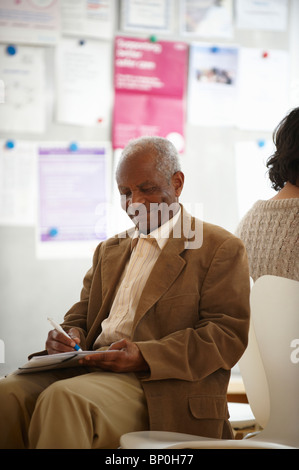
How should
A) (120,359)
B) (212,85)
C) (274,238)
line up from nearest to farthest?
(120,359), (274,238), (212,85)

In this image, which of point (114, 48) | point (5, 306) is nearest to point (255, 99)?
point (114, 48)

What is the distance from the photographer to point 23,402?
1384 millimetres

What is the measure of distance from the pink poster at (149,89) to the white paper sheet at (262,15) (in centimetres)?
→ 28

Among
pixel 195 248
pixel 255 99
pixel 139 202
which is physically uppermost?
pixel 255 99

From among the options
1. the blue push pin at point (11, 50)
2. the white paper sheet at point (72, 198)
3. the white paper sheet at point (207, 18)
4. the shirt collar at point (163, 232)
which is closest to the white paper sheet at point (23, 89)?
the blue push pin at point (11, 50)

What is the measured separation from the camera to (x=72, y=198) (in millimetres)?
2291

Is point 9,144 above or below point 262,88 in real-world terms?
below

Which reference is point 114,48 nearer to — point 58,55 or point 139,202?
point 58,55

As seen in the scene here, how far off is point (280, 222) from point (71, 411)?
0.83 metres

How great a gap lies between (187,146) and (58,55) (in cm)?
63

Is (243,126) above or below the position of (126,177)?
above

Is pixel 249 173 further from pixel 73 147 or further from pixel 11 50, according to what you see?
pixel 11 50

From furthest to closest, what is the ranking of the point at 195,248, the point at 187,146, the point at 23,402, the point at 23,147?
1. the point at 187,146
2. the point at 23,147
3. the point at 195,248
4. the point at 23,402

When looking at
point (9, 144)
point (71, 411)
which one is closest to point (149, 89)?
point (9, 144)
